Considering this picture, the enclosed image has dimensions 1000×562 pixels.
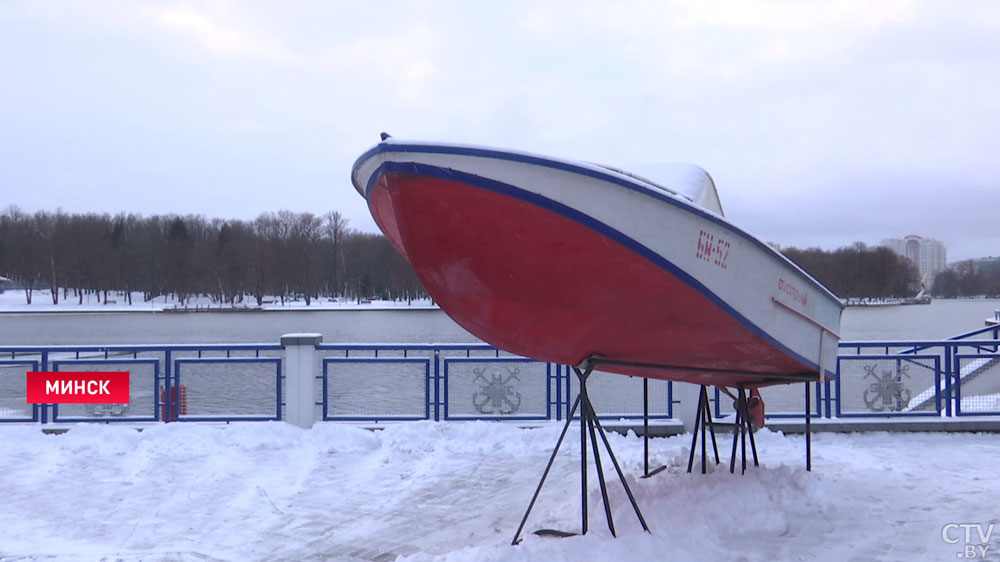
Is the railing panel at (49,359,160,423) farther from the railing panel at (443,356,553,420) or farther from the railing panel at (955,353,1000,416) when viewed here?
the railing panel at (955,353,1000,416)

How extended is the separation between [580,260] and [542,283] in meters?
0.32

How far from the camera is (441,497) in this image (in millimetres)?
7664

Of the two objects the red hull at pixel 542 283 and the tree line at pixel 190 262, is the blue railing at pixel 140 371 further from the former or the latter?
the tree line at pixel 190 262

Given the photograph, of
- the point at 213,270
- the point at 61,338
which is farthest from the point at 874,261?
the point at 61,338

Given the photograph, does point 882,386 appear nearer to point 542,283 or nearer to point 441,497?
point 441,497

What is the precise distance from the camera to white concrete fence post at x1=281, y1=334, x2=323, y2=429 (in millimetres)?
10570

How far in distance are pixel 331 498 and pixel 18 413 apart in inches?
263

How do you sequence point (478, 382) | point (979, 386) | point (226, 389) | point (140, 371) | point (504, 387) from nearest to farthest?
1. point (504, 387)
2. point (478, 382)
3. point (140, 371)
4. point (979, 386)
5. point (226, 389)

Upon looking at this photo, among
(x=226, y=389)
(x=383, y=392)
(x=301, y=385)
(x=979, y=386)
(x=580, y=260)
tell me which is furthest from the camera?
(x=226, y=389)

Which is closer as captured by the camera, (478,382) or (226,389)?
(478,382)

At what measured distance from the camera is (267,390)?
15.9m

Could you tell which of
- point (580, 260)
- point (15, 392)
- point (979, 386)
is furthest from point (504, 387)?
point (15, 392)
